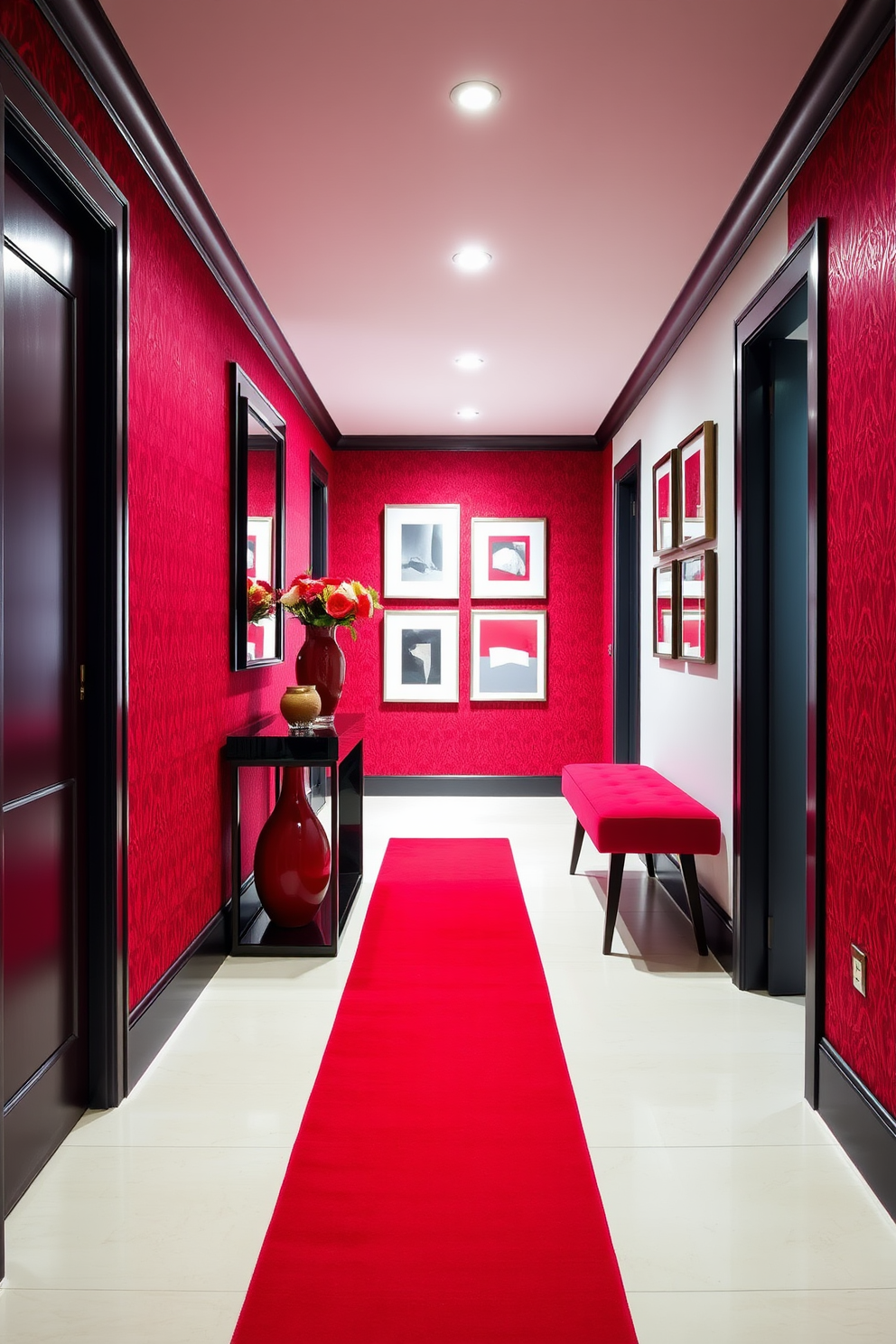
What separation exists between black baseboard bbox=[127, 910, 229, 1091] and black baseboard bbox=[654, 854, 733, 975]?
5.88 feet

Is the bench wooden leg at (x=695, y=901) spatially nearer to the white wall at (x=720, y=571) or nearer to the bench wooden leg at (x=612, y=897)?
the white wall at (x=720, y=571)

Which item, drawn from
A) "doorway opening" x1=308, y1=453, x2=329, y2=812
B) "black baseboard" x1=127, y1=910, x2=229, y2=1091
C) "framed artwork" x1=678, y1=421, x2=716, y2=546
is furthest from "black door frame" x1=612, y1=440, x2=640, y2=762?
"black baseboard" x1=127, y1=910, x2=229, y2=1091

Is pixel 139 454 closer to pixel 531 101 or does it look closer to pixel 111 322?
pixel 111 322

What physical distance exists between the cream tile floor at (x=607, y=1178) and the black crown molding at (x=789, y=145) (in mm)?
2426

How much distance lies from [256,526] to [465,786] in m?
3.24

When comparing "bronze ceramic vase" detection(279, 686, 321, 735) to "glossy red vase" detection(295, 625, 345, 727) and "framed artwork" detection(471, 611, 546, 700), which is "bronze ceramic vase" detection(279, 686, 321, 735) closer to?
"glossy red vase" detection(295, 625, 345, 727)

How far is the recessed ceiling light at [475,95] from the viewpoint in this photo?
2289 mm

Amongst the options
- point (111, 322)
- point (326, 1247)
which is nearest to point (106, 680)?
point (111, 322)

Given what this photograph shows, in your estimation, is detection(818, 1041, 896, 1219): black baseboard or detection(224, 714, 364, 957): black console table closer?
detection(818, 1041, 896, 1219): black baseboard

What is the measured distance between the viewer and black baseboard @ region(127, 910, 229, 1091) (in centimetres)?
236

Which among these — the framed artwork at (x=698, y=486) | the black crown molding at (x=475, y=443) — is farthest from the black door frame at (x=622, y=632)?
the framed artwork at (x=698, y=486)

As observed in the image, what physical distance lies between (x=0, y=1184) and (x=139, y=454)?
5.67 feet

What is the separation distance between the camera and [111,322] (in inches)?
87.3

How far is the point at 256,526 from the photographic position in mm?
3871
